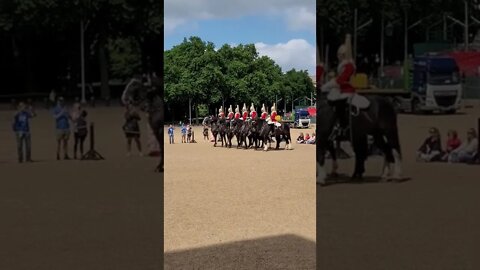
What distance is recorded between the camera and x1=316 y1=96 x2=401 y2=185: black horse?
17.5ft

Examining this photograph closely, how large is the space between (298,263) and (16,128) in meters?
3.97

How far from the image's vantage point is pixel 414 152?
18.0 ft

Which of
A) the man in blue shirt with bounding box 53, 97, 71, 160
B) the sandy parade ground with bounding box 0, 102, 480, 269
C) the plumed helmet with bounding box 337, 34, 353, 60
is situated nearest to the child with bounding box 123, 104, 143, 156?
the sandy parade ground with bounding box 0, 102, 480, 269

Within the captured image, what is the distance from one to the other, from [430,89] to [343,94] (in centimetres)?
84

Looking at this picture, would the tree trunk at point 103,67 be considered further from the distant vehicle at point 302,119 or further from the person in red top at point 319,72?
the distant vehicle at point 302,119

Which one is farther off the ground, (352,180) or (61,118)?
(61,118)

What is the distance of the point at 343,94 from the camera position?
5305mm

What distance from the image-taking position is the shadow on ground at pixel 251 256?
751 centimetres

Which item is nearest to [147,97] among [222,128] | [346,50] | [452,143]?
[346,50]

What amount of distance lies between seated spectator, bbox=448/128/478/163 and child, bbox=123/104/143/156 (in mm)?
2932

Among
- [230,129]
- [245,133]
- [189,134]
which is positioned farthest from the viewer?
[189,134]

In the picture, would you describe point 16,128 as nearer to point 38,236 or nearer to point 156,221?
point 38,236

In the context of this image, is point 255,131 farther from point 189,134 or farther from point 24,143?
point 24,143

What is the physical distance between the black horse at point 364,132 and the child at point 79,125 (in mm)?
2176
